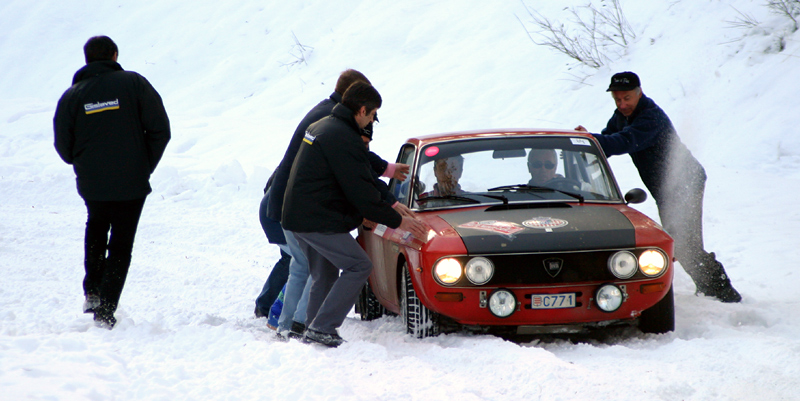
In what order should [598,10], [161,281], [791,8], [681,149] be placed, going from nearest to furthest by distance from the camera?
1. [681,149]
2. [161,281]
3. [791,8]
4. [598,10]

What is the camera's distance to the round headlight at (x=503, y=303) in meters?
4.45

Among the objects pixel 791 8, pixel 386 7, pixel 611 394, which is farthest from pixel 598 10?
pixel 611 394

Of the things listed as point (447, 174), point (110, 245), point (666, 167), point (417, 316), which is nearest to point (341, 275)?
point (417, 316)

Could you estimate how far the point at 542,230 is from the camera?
15.0ft

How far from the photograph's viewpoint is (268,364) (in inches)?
152

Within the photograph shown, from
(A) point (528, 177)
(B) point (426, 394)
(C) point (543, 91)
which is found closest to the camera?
(B) point (426, 394)

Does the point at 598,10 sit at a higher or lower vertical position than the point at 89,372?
higher

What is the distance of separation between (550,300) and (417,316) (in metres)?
0.84

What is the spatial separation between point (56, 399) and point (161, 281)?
4163 mm

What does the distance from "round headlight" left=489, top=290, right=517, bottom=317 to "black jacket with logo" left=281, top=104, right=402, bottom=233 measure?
725 mm

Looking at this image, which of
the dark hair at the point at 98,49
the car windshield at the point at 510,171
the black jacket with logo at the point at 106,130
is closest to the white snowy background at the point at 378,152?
the black jacket with logo at the point at 106,130

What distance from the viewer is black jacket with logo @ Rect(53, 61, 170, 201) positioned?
4648mm

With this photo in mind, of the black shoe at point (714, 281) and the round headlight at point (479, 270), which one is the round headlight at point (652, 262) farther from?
the black shoe at point (714, 281)

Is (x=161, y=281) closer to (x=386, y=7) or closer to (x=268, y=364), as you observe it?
(x=268, y=364)
